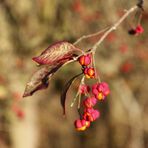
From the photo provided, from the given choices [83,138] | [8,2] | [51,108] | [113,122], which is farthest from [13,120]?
[51,108]

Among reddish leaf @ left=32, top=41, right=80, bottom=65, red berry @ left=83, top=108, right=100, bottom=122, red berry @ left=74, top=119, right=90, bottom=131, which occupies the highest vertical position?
reddish leaf @ left=32, top=41, right=80, bottom=65

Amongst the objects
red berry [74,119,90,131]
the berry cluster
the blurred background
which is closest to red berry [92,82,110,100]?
the berry cluster

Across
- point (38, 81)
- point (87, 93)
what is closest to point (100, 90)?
point (87, 93)

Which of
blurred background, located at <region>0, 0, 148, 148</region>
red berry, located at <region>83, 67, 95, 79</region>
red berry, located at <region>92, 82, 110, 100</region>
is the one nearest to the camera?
red berry, located at <region>83, 67, 95, 79</region>

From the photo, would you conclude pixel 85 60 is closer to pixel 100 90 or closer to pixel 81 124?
pixel 100 90

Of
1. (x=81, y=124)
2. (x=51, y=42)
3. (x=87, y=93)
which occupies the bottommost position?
(x=81, y=124)

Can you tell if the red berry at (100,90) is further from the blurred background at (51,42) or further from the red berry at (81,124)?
the blurred background at (51,42)

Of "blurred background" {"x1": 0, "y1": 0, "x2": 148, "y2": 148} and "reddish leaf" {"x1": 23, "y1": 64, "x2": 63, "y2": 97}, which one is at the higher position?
"blurred background" {"x1": 0, "y1": 0, "x2": 148, "y2": 148}

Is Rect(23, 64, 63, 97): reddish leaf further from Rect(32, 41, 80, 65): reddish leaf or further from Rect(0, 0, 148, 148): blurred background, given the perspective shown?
Rect(0, 0, 148, 148): blurred background

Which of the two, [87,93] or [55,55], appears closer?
[55,55]
